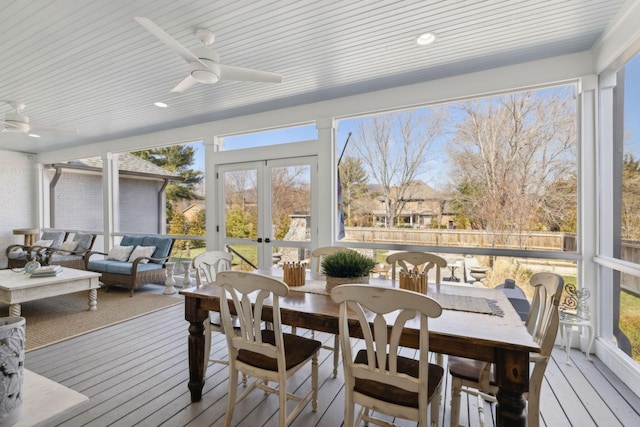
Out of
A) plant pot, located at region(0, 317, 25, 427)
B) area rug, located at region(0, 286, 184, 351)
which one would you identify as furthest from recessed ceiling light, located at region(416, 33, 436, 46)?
area rug, located at region(0, 286, 184, 351)

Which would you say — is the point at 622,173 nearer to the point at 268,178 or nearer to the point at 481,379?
the point at 481,379

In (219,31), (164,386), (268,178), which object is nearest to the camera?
(164,386)

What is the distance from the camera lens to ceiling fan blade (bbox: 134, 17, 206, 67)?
6.44ft

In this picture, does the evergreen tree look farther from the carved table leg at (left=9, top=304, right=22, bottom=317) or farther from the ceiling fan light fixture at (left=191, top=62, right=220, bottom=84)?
the ceiling fan light fixture at (left=191, top=62, right=220, bottom=84)

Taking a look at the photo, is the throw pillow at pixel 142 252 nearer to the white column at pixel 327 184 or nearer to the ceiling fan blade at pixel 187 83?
the white column at pixel 327 184

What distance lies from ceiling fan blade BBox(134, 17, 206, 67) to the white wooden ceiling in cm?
34

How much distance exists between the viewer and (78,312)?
409cm

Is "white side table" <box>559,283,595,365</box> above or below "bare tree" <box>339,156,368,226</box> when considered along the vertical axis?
below

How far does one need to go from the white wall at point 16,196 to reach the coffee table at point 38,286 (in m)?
4.27

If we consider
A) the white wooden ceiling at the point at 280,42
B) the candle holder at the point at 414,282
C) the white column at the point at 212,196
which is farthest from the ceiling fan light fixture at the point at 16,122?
the candle holder at the point at 414,282

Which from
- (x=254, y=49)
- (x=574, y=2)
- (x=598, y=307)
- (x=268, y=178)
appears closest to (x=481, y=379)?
(x=598, y=307)

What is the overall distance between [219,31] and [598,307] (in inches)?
166

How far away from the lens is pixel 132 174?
730cm

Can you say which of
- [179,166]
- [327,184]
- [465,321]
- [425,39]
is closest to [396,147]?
[327,184]
